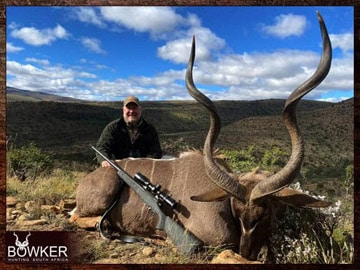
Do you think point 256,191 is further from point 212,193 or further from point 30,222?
point 30,222

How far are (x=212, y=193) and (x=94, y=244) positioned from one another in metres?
0.99

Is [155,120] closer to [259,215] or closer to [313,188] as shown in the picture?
[313,188]

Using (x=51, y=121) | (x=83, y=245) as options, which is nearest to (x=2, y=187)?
(x=83, y=245)

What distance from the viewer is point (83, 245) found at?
3266 mm

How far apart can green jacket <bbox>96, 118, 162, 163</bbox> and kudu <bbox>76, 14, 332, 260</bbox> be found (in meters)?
0.42

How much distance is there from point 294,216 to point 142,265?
1.33 meters

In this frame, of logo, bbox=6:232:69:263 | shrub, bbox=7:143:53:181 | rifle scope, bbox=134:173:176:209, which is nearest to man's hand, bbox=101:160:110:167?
rifle scope, bbox=134:173:176:209

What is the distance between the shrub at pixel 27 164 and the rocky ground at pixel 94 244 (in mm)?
1066

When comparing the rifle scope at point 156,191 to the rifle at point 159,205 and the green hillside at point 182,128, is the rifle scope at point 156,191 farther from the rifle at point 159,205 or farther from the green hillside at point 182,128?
the green hillside at point 182,128

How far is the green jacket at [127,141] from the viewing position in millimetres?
4520

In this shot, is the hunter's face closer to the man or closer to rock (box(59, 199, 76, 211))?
the man

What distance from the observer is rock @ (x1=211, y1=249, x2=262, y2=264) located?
3021 mm

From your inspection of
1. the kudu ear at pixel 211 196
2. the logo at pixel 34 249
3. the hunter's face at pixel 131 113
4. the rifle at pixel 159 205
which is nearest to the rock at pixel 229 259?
the rifle at pixel 159 205

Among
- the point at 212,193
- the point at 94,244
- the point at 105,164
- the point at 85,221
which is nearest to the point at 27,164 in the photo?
the point at 105,164
